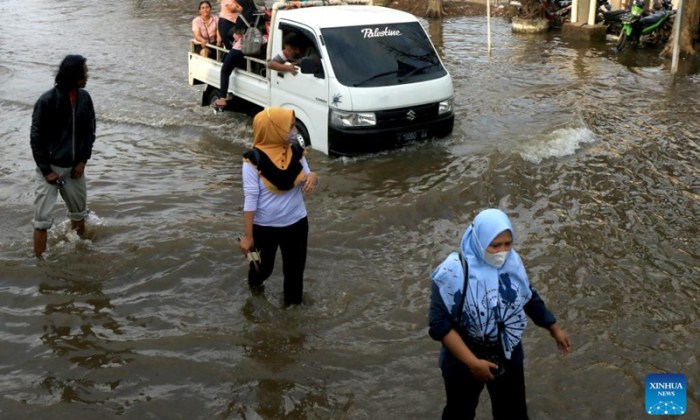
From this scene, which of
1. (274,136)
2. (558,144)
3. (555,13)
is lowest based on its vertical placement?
(558,144)

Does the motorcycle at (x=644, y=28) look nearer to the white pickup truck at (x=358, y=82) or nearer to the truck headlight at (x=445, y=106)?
the white pickup truck at (x=358, y=82)

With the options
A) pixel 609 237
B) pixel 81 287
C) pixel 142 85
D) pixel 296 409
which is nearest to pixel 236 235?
pixel 81 287

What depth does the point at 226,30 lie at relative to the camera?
1117cm

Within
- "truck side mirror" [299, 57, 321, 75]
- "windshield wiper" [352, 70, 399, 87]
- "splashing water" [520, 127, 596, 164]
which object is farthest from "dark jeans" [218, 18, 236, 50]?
"splashing water" [520, 127, 596, 164]

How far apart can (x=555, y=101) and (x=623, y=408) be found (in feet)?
28.9

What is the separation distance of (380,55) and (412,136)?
3.68ft

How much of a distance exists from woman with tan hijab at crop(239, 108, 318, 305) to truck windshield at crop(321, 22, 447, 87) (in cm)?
377

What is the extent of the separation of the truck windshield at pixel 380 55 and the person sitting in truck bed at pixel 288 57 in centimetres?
43

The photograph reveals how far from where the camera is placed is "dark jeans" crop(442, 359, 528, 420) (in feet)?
11.8

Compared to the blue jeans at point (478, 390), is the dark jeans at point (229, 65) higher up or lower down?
higher up

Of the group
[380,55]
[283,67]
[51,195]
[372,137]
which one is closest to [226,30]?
[283,67]

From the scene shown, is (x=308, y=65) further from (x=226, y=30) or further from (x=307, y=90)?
(x=226, y=30)

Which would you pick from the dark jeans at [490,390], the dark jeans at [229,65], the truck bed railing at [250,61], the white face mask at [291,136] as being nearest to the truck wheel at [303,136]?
the truck bed railing at [250,61]

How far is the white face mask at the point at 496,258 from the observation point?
3.38m
